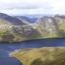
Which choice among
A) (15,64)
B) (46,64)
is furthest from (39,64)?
(15,64)

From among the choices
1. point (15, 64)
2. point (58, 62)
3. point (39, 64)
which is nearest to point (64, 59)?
point (58, 62)

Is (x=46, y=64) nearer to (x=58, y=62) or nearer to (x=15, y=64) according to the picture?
(x=58, y=62)

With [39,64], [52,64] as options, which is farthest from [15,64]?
[52,64]

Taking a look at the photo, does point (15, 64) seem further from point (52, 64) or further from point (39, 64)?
point (52, 64)

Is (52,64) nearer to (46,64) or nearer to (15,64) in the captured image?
(46,64)

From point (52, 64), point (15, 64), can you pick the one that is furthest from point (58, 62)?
point (15, 64)
